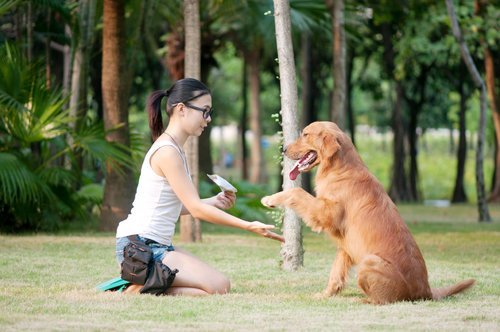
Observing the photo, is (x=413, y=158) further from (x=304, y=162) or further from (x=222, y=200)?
(x=222, y=200)

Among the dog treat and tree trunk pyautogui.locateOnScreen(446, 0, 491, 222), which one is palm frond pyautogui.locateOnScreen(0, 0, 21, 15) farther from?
tree trunk pyautogui.locateOnScreen(446, 0, 491, 222)

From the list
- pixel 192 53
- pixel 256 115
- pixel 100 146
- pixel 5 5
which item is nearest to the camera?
pixel 192 53

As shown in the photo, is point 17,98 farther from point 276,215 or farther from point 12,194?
point 276,215

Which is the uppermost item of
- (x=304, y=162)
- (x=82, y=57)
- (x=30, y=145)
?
(x=82, y=57)

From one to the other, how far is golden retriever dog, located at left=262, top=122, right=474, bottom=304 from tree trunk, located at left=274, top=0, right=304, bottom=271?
1.62m

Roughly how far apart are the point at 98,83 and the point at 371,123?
21153 mm

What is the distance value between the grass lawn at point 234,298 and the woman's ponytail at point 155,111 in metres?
1.39

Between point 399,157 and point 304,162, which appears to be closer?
point 304,162

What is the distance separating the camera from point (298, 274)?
284 inches

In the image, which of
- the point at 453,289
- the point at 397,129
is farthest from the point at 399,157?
the point at 453,289

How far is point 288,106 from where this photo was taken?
7359mm

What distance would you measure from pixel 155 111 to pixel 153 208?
0.81 meters

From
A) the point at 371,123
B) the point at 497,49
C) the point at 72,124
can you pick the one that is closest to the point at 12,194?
the point at 72,124

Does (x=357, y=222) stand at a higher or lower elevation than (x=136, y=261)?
higher
